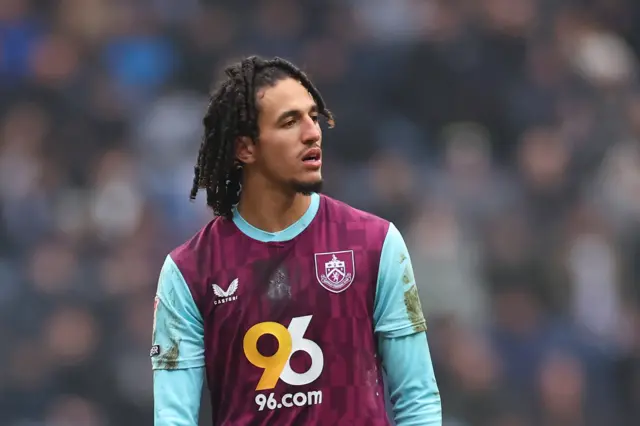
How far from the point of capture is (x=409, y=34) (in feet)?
29.6

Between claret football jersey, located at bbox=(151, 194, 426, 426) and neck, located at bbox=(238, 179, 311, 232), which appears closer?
claret football jersey, located at bbox=(151, 194, 426, 426)

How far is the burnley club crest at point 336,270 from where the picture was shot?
12.8ft

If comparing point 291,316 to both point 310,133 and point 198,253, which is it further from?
point 310,133

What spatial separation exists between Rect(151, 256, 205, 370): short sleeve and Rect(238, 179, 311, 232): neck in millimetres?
296

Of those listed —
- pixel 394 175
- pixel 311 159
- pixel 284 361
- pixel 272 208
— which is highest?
pixel 394 175

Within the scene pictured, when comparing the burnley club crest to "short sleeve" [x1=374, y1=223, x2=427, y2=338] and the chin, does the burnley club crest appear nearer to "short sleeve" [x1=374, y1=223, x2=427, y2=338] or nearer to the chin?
"short sleeve" [x1=374, y1=223, x2=427, y2=338]

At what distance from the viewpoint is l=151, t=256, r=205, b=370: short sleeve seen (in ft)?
12.9

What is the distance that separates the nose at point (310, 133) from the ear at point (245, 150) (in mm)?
182

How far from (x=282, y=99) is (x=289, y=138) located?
13 cm

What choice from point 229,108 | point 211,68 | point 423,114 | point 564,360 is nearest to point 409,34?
point 423,114

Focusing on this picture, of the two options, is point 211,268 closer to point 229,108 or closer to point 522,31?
point 229,108

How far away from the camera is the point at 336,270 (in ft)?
12.8

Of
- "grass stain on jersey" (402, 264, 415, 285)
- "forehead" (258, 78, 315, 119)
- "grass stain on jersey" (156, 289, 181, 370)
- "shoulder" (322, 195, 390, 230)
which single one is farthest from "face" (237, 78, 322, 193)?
"grass stain on jersey" (156, 289, 181, 370)

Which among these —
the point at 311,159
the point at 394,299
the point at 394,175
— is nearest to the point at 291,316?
the point at 394,299
